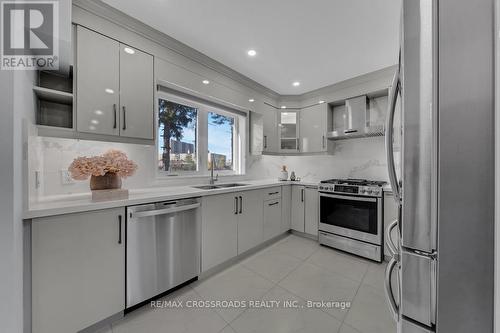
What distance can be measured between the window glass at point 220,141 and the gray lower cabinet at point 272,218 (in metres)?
0.90

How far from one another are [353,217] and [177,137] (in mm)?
2469

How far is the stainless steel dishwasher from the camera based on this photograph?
4.88ft

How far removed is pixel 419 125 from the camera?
0.61 metres

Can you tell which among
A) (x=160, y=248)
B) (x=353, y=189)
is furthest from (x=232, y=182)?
(x=353, y=189)

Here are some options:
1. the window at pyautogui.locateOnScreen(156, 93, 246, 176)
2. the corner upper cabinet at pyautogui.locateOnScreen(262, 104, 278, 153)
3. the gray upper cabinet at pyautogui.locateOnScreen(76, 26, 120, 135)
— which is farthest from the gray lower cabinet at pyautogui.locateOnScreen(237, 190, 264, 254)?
the gray upper cabinet at pyautogui.locateOnScreen(76, 26, 120, 135)

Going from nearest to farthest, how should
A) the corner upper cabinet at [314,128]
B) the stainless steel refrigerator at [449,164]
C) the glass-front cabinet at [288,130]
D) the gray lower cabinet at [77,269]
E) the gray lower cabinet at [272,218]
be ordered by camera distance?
the stainless steel refrigerator at [449,164], the gray lower cabinet at [77,269], the gray lower cabinet at [272,218], the corner upper cabinet at [314,128], the glass-front cabinet at [288,130]

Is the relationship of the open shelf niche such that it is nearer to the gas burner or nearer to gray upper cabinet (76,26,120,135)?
gray upper cabinet (76,26,120,135)

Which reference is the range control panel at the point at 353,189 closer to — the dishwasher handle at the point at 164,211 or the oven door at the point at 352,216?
the oven door at the point at 352,216

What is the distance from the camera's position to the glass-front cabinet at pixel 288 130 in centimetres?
351

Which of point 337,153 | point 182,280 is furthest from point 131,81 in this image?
point 337,153

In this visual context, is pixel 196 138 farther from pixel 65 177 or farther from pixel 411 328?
pixel 411 328

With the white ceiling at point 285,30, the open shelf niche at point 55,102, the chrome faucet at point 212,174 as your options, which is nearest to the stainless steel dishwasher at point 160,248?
the chrome faucet at point 212,174

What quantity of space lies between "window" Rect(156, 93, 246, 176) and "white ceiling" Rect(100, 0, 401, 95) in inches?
28.2

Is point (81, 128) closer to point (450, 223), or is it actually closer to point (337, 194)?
point (450, 223)
